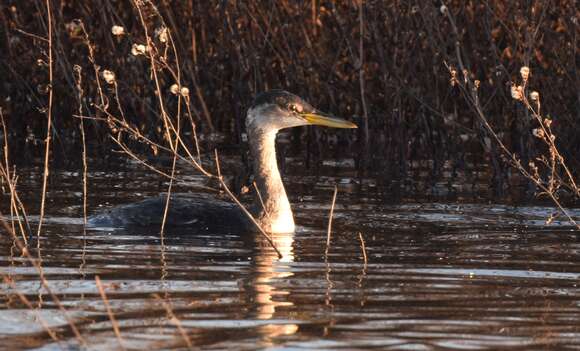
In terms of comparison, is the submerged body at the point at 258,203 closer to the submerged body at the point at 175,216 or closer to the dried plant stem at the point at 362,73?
the submerged body at the point at 175,216

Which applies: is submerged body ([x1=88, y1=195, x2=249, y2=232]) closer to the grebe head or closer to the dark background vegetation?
the grebe head

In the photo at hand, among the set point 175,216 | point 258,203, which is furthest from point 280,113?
point 175,216

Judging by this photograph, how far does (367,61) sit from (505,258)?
558 cm

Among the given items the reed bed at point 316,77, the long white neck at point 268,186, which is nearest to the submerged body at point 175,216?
the long white neck at point 268,186

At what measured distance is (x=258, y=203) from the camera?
8977 millimetres

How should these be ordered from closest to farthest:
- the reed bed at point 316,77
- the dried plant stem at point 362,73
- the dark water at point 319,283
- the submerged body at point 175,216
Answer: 1. the dark water at point 319,283
2. the submerged body at point 175,216
3. the dried plant stem at point 362,73
4. the reed bed at point 316,77

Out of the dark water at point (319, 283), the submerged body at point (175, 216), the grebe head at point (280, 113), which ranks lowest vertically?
the dark water at point (319, 283)

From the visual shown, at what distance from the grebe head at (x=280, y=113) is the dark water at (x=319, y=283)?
61 centimetres

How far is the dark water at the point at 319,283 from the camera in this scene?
17.4 feet

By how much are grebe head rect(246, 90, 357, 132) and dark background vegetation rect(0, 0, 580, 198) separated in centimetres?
163

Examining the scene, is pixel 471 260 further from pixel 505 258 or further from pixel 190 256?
pixel 190 256

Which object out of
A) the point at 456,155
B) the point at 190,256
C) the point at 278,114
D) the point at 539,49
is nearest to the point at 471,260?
the point at 190,256

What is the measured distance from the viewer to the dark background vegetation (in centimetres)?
1129

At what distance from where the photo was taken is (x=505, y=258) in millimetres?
7605
